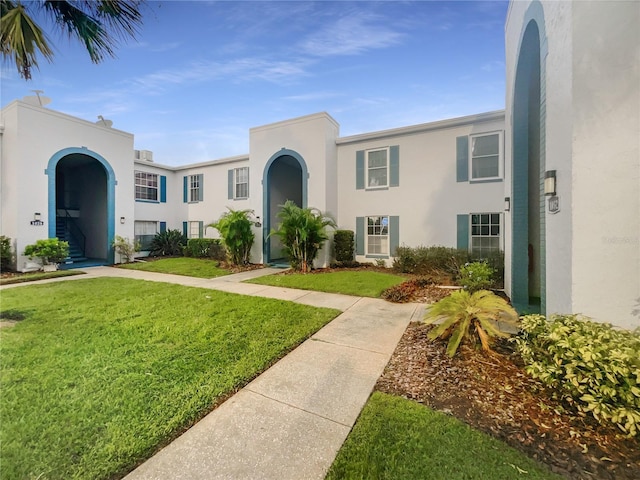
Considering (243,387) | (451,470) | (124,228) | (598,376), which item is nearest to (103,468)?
(243,387)

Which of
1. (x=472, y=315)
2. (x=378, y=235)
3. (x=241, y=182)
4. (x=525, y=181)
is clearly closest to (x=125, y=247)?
(x=241, y=182)

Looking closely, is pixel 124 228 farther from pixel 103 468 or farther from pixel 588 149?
pixel 588 149

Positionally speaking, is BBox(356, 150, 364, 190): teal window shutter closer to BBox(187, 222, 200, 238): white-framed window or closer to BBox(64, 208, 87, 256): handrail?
BBox(187, 222, 200, 238): white-framed window

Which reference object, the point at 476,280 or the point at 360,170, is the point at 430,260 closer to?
the point at 476,280

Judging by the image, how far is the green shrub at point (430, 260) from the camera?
9422mm

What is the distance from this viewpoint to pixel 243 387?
290 cm

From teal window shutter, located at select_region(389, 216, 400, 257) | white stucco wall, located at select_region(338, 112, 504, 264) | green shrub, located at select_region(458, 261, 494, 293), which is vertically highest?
white stucco wall, located at select_region(338, 112, 504, 264)

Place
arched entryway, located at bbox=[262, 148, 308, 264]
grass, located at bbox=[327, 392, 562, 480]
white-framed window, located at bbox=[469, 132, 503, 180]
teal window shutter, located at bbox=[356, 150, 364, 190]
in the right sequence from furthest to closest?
arched entryway, located at bbox=[262, 148, 308, 264] < teal window shutter, located at bbox=[356, 150, 364, 190] < white-framed window, located at bbox=[469, 132, 503, 180] < grass, located at bbox=[327, 392, 562, 480]

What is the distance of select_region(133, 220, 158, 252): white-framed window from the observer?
14.9m

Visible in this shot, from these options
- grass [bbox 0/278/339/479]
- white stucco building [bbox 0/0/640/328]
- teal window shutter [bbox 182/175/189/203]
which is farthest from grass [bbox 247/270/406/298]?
teal window shutter [bbox 182/175/189/203]

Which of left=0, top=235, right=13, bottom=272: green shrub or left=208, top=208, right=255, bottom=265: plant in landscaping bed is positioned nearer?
left=0, top=235, right=13, bottom=272: green shrub

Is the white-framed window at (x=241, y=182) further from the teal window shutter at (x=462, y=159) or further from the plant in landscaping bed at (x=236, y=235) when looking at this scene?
the teal window shutter at (x=462, y=159)

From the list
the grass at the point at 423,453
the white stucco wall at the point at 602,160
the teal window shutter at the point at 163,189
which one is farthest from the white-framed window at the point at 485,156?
the teal window shutter at the point at 163,189

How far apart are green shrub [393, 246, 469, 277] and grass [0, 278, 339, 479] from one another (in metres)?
5.61
